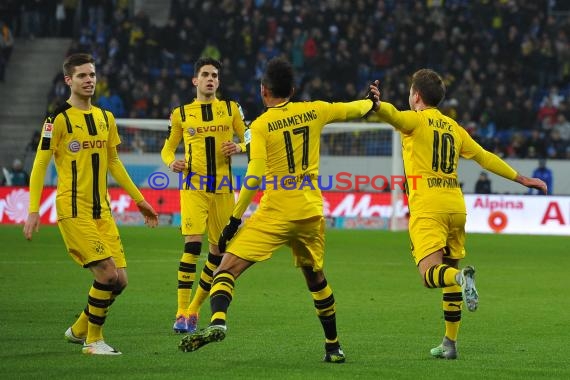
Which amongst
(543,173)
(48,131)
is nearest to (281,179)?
(48,131)

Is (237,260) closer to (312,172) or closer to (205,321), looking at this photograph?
(312,172)

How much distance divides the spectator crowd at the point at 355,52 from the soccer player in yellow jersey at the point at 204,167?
19.7 m

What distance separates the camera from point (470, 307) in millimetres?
8164

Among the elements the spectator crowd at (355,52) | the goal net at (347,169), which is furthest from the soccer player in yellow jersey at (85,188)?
the spectator crowd at (355,52)

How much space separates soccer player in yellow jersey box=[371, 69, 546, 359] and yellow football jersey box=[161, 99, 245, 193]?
2483mm

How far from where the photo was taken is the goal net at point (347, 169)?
89.9 ft

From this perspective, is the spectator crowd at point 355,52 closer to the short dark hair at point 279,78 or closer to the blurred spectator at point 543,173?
the blurred spectator at point 543,173

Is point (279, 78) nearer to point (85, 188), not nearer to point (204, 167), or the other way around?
point (85, 188)

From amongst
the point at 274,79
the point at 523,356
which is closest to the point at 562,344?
the point at 523,356

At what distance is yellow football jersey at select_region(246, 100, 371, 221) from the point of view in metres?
8.27

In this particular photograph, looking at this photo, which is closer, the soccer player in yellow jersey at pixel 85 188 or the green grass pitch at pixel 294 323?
the green grass pitch at pixel 294 323

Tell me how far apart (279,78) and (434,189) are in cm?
165

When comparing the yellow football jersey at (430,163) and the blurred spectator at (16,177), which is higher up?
the blurred spectator at (16,177)

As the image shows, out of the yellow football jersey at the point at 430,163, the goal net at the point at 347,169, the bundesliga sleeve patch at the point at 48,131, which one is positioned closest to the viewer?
the bundesliga sleeve patch at the point at 48,131
